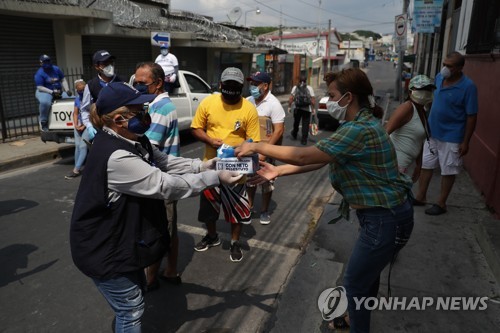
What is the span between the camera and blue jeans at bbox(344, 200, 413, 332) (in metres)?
2.34

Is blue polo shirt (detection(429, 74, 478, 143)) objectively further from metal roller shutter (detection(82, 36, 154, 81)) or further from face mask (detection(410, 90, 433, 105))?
metal roller shutter (detection(82, 36, 154, 81))

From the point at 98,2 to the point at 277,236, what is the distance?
12.4 meters

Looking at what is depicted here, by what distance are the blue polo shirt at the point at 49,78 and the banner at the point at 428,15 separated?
1052 centimetres

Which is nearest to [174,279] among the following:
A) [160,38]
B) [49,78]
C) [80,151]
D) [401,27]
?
[80,151]

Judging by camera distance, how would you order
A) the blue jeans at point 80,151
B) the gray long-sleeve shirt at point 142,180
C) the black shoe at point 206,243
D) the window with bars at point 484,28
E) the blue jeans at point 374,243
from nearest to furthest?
the gray long-sleeve shirt at point 142,180 < the blue jeans at point 374,243 < the black shoe at point 206,243 < the window with bars at point 484,28 < the blue jeans at point 80,151

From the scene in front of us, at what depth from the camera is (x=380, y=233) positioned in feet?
7.67

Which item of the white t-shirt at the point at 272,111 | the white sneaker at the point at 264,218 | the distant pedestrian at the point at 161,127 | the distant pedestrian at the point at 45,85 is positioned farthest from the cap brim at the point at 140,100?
the distant pedestrian at the point at 45,85

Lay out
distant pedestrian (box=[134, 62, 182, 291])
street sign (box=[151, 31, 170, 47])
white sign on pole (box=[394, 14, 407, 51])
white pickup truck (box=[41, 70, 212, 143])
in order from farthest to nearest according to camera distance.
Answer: white sign on pole (box=[394, 14, 407, 51]), street sign (box=[151, 31, 170, 47]), white pickup truck (box=[41, 70, 212, 143]), distant pedestrian (box=[134, 62, 182, 291])

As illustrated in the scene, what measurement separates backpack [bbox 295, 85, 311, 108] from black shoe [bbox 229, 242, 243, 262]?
6.51m

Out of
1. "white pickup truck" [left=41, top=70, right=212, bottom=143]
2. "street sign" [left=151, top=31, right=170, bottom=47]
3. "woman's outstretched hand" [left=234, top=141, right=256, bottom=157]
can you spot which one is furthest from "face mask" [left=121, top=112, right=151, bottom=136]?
"street sign" [left=151, top=31, right=170, bottom=47]

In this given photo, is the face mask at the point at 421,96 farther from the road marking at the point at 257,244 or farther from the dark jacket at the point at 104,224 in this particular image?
the dark jacket at the point at 104,224

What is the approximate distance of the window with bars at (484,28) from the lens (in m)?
5.79

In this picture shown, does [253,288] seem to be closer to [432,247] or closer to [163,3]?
[432,247]

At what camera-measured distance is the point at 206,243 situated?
432cm
